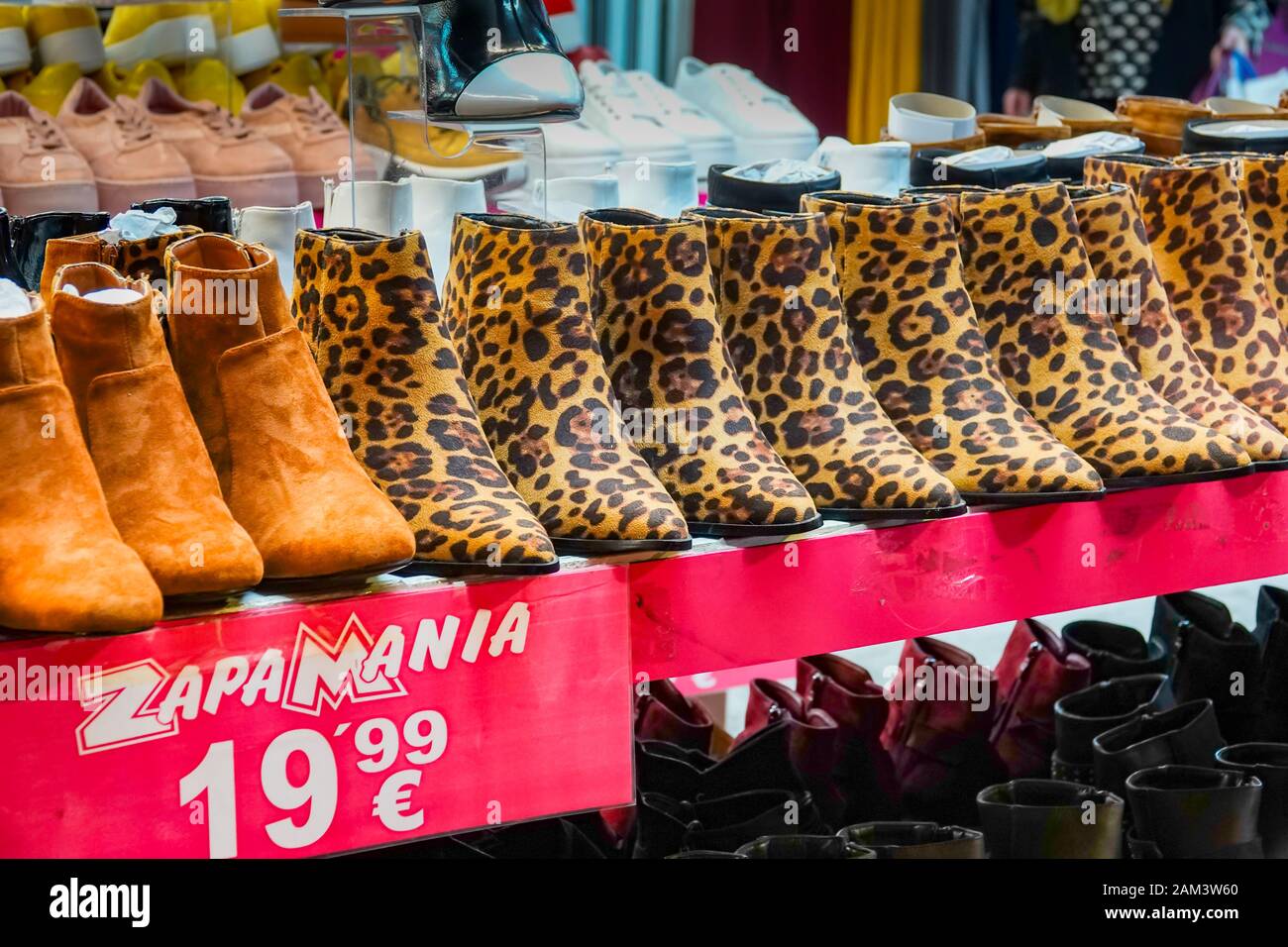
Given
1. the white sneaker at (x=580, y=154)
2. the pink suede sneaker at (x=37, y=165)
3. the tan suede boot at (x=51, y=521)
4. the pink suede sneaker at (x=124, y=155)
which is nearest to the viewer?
the tan suede boot at (x=51, y=521)

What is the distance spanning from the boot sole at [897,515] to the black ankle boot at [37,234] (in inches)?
27.6

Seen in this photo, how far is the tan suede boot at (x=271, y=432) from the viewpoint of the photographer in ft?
3.76

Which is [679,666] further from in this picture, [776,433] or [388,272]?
[388,272]

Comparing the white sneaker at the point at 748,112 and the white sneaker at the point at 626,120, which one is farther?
the white sneaker at the point at 748,112

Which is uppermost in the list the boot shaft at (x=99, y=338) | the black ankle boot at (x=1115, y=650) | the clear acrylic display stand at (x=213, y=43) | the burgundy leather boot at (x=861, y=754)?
the clear acrylic display stand at (x=213, y=43)

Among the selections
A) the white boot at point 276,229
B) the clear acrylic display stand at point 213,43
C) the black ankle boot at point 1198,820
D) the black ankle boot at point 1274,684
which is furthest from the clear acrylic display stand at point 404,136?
the clear acrylic display stand at point 213,43

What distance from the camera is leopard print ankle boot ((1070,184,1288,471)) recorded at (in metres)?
1.59

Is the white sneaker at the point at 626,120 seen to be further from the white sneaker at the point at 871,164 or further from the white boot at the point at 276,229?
Answer: the white boot at the point at 276,229

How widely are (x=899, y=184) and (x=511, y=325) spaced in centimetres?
82

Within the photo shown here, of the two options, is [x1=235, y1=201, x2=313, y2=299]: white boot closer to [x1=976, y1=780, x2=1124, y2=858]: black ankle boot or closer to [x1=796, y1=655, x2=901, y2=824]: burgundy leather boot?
[x1=796, y1=655, x2=901, y2=824]: burgundy leather boot

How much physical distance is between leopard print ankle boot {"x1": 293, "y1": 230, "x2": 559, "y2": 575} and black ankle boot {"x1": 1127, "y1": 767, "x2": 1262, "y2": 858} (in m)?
0.84

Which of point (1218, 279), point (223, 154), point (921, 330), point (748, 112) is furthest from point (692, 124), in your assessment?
point (921, 330)

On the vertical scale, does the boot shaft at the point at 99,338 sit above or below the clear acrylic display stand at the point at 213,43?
below
